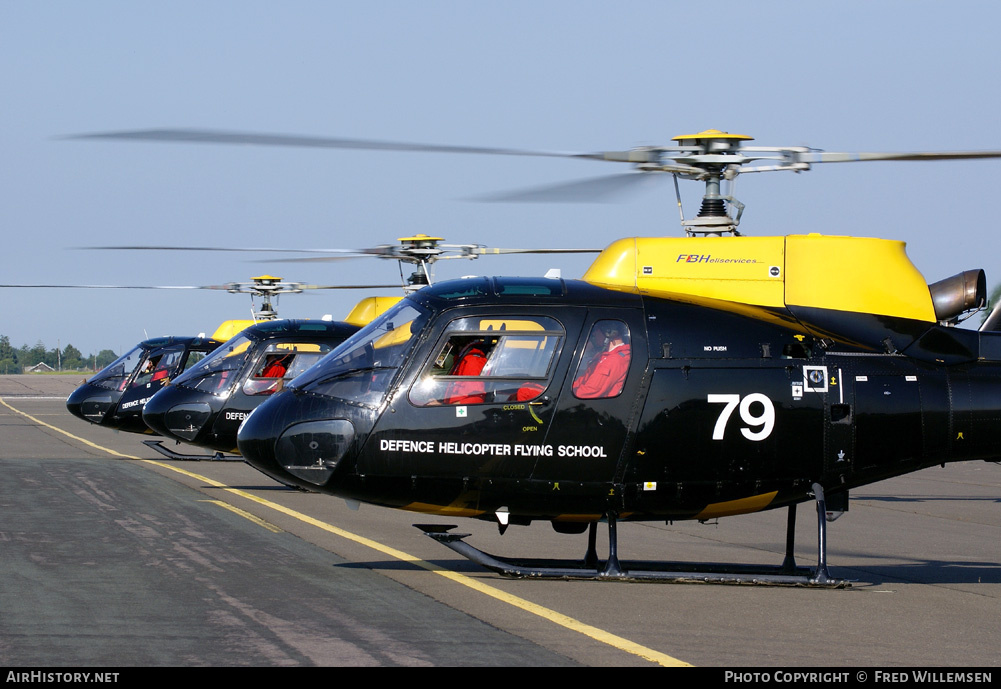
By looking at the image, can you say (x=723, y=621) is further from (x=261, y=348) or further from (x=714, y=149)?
(x=261, y=348)

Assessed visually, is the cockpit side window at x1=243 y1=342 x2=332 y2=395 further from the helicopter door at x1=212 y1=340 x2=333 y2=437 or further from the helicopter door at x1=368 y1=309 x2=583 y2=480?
the helicopter door at x1=368 y1=309 x2=583 y2=480

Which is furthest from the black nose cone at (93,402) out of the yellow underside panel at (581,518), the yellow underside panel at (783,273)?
the yellow underside panel at (581,518)

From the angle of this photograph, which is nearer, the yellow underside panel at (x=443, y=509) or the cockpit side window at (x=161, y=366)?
the yellow underside panel at (x=443, y=509)

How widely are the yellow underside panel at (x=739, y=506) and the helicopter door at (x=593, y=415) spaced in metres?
1.00

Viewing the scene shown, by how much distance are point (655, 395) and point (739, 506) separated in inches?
49.9

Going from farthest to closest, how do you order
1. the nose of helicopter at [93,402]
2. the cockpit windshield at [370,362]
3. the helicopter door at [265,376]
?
the nose of helicopter at [93,402] < the helicopter door at [265,376] < the cockpit windshield at [370,362]

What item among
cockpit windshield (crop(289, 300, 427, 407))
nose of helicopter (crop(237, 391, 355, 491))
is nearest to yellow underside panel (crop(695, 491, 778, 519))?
cockpit windshield (crop(289, 300, 427, 407))

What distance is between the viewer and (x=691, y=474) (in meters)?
Result: 9.68

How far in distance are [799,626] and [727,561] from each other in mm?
3463

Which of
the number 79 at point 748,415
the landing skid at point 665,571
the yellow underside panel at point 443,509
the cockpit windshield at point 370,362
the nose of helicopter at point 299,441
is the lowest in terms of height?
the landing skid at point 665,571

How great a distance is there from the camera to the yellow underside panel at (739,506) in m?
9.88

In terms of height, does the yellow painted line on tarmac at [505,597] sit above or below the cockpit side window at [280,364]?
below

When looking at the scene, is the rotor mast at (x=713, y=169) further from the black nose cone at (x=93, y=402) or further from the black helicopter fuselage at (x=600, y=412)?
the black nose cone at (x=93, y=402)

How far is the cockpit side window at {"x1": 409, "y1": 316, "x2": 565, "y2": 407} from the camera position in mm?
9586
